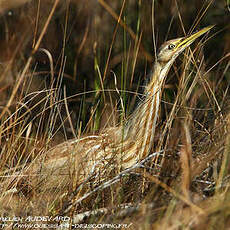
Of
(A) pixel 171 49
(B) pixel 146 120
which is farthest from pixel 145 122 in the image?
(A) pixel 171 49

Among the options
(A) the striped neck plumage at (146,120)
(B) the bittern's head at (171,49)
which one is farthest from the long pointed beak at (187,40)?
(A) the striped neck plumage at (146,120)

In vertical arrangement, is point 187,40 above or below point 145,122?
above

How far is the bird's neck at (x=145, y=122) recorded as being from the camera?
1916 millimetres

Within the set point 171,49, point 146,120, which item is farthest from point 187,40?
point 146,120

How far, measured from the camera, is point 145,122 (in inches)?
78.0

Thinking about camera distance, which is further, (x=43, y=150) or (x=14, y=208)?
(x=43, y=150)

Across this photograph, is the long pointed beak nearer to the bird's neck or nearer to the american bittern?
the american bittern

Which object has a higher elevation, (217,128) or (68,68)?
Answer: (217,128)

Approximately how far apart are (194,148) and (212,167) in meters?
0.22

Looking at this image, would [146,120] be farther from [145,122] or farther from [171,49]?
[171,49]

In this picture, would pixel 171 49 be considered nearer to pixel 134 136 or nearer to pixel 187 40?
pixel 187 40

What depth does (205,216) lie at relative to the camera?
3.72ft

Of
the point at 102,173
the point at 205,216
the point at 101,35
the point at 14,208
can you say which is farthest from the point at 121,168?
the point at 101,35

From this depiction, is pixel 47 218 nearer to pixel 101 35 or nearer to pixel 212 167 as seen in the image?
pixel 212 167
